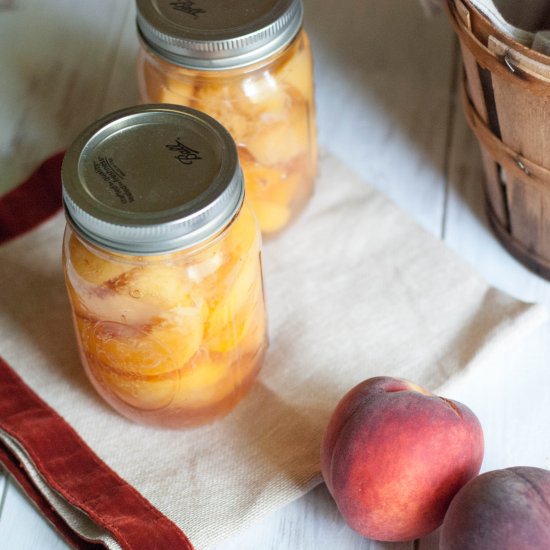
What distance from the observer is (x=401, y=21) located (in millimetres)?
1153

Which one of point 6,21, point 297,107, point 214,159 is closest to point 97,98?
point 6,21

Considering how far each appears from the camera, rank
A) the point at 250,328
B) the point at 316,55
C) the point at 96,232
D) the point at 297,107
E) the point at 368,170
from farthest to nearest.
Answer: the point at 316,55, the point at 368,170, the point at 297,107, the point at 250,328, the point at 96,232

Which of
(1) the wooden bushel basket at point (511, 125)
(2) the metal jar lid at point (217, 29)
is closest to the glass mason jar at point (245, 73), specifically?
(2) the metal jar lid at point (217, 29)

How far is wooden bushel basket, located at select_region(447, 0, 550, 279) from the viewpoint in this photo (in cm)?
70

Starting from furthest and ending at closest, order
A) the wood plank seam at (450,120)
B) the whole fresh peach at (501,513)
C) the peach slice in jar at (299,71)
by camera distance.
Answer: the wood plank seam at (450,120), the peach slice in jar at (299,71), the whole fresh peach at (501,513)

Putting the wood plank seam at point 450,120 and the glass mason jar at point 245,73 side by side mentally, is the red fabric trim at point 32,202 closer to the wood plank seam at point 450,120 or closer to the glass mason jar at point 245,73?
the glass mason jar at point 245,73

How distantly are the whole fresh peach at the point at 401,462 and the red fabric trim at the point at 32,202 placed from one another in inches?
16.5

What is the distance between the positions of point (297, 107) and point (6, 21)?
0.51m

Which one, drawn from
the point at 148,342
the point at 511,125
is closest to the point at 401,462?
the point at 148,342

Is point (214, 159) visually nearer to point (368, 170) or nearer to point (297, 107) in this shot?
point (297, 107)

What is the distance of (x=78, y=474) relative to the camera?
74cm

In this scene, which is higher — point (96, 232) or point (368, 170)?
point (96, 232)

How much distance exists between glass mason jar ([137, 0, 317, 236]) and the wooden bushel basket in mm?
148

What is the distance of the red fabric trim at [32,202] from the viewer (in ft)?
3.01
